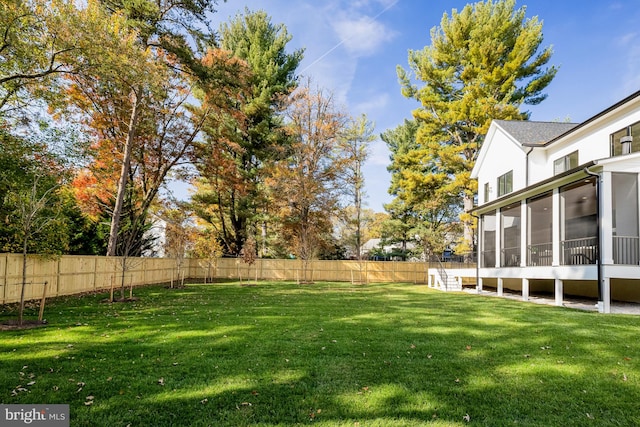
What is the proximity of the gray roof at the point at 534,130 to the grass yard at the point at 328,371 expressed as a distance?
33.1 feet

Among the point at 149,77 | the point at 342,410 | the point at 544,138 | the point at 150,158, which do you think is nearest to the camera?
the point at 342,410

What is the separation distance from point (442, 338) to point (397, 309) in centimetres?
385

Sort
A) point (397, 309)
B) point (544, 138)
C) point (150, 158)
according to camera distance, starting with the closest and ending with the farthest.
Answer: point (397, 309), point (544, 138), point (150, 158)

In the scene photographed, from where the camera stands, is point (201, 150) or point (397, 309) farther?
point (201, 150)

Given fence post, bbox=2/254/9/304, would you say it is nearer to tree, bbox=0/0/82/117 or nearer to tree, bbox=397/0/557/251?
tree, bbox=0/0/82/117

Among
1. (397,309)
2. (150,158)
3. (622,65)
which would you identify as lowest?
(397,309)

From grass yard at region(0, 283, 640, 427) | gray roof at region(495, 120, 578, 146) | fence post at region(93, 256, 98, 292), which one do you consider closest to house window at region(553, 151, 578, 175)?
gray roof at region(495, 120, 578, 146)

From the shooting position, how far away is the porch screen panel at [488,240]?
650 inches

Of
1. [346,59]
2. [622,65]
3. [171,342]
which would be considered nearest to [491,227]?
[622,65]

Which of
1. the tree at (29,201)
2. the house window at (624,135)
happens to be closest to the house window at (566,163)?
the house window at (624,135)

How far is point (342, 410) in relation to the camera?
3480 mm

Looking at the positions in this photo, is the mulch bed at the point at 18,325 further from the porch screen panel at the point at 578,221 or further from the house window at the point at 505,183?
the house window at the point at 505,183

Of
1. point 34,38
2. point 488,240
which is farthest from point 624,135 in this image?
point 34,38

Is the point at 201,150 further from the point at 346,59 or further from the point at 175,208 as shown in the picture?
the point at 346,59
